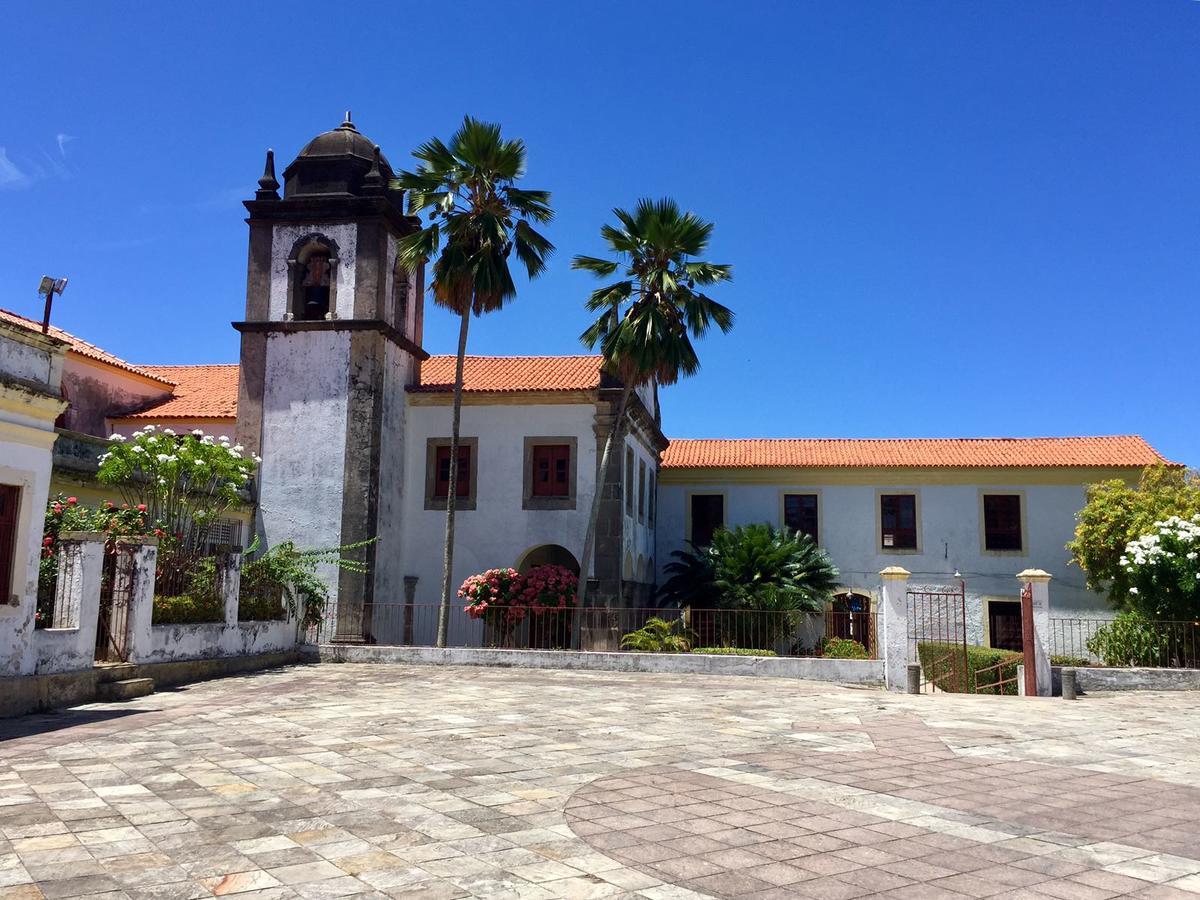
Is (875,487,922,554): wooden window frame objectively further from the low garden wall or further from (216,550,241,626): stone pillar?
(216,550,241,626): stone pillar

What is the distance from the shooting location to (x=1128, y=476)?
27688 mm

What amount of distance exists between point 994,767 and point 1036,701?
6.88 metres

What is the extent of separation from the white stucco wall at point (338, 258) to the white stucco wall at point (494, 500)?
3.35 m

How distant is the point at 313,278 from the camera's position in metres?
23.4

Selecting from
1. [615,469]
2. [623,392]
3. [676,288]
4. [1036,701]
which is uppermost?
[676,288]

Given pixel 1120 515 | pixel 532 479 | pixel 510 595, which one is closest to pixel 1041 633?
pixel 510 595

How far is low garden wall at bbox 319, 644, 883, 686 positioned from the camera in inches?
681

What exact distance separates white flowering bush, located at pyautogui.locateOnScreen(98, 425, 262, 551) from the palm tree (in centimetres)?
473

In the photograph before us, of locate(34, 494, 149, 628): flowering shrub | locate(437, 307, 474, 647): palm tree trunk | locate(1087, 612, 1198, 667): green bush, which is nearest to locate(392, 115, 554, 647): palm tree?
locate(437, 307, 474, 647): palm tree trunk

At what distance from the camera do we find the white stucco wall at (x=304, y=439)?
22125mm

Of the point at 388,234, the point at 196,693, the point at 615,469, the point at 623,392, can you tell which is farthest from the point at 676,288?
the point at 196,693

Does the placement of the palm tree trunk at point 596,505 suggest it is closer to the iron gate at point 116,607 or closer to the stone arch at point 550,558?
the stone arch at point 550,558

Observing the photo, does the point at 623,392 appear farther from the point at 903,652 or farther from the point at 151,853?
the point at 151,853

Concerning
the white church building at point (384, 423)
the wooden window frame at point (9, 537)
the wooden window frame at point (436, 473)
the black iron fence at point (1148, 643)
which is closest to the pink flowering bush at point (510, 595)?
the white church building at point (384, 423)
